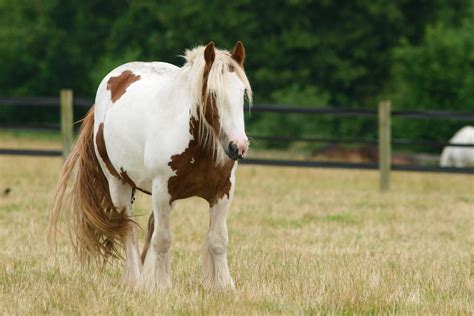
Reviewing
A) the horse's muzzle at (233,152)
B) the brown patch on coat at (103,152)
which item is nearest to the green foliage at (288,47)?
the brown patch on coat at (103,152)

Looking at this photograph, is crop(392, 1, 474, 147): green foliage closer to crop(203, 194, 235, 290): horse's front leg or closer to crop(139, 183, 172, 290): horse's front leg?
crop(203, 194, 235, 290): horse's front leg

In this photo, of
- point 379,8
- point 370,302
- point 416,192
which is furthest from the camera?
point 379,8

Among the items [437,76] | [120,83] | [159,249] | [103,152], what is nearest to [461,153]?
[437,76]

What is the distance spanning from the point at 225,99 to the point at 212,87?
111 millimetres

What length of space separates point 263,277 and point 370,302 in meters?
1.24

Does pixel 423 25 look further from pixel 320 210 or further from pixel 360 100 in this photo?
pixel 320 210

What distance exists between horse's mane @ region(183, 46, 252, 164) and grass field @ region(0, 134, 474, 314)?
945 mm

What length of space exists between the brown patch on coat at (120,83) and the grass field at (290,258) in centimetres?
130

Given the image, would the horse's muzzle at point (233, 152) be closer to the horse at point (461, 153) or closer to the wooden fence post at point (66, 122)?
the wooden fence post at point (66, 122)

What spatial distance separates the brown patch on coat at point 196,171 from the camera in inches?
242

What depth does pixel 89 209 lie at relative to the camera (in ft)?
23.7

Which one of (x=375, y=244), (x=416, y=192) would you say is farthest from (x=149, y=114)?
(x=416, y=192)

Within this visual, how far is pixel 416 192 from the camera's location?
14922 mm

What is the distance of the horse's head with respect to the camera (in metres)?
5.70
